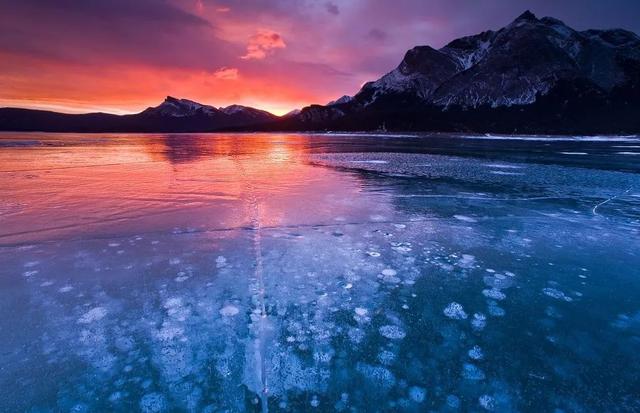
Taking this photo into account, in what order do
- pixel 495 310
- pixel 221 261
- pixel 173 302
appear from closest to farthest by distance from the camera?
pixel 495 310 → pixel 173 302 → pixel 221 261

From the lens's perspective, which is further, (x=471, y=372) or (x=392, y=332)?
(x=392, y=332)

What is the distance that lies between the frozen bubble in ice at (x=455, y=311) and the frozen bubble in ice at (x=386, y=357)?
0.88m

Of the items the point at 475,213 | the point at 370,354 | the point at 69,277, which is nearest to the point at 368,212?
the point at 475,213

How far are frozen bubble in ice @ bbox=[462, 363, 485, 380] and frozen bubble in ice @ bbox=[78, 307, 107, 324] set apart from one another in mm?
3317

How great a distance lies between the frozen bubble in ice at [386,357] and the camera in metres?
2.65

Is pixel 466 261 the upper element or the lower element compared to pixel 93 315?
lower

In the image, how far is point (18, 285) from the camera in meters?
3.79

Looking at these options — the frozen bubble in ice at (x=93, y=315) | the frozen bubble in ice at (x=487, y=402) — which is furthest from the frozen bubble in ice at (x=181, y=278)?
the frozen bubble in ice at (x=487, y=402)

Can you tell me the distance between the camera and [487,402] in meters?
2.28

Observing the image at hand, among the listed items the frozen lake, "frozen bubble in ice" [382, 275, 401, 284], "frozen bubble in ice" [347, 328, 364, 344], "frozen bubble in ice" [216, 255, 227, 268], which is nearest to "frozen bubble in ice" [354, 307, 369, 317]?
the frozen lake

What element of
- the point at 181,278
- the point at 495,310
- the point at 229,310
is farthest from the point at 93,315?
the point at 495,310

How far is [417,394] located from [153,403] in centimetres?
183

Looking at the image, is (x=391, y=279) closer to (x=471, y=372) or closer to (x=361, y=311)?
(x=361, y=311)

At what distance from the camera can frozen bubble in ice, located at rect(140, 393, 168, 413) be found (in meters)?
2.21
